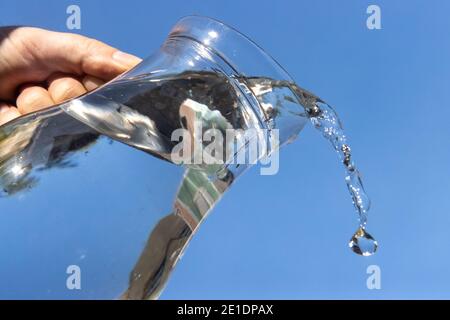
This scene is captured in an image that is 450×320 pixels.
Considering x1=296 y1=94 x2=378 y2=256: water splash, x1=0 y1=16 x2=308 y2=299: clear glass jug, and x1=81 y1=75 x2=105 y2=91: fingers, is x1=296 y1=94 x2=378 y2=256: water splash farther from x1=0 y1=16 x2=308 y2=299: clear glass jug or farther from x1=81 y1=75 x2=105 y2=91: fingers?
x1=81 y1=75 x2=105 y2=91: fingers

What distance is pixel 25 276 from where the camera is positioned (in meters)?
0.38

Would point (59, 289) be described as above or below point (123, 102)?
below

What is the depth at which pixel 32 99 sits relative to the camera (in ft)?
2.64

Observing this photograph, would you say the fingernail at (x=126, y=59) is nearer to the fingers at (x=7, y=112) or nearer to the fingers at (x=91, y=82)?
the fingers at (x=91, y=82)

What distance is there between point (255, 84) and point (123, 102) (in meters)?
0.11

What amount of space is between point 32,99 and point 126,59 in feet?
0.44

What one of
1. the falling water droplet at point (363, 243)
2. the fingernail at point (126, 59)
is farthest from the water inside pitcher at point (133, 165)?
the fingernail at point (126, 59)

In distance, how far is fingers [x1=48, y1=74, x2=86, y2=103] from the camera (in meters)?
0.80

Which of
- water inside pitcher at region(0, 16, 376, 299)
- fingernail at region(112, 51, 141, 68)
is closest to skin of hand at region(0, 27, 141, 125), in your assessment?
fingernail at region(112, 51, 141, 68)

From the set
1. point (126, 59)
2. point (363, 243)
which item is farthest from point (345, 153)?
point (126, 59)

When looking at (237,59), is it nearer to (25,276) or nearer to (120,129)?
(120,129)

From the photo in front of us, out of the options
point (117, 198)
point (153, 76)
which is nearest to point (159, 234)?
point (117, 198)

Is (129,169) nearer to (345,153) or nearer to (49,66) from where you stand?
(345,153)
